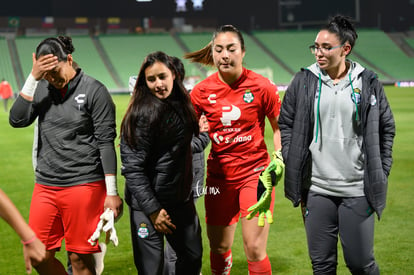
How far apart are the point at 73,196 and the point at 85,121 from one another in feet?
1.97

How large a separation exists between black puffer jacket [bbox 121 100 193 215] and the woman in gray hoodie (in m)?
0.79

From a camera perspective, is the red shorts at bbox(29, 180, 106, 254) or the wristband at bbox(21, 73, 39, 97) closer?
the wristband at bbox(21, 73, 39, 97)

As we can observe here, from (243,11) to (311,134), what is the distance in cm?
5342

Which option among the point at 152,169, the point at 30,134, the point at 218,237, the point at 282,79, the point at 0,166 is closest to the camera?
the point at 152,169

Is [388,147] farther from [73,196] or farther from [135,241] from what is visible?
[73,196]

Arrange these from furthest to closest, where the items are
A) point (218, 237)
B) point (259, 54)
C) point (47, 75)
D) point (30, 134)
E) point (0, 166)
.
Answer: point (259, 54)
point (30, 134)
point (0, 166)
point (218, 237)
point (47, 75)

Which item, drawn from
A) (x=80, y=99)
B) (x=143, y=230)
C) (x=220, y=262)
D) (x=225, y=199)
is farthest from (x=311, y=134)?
(x=80, y=99)

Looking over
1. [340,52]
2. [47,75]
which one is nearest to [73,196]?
[47,75]

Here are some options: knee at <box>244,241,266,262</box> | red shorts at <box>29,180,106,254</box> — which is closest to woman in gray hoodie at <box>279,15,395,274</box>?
knee at <box>244,241,266,262</box>

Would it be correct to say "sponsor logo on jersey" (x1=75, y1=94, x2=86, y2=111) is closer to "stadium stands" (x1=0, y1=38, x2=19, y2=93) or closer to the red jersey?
the red jersey

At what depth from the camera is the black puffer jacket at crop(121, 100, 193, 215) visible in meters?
4.06

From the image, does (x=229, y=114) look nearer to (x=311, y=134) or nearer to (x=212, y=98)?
(x=212, y=98)

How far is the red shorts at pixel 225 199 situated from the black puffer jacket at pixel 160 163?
838mm

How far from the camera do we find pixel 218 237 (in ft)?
17.1
